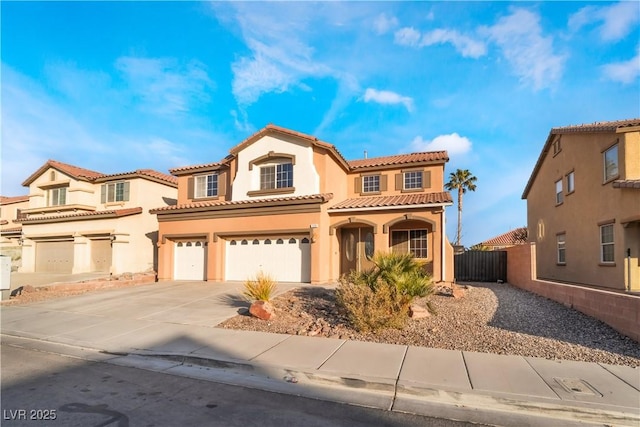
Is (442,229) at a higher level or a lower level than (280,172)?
lower

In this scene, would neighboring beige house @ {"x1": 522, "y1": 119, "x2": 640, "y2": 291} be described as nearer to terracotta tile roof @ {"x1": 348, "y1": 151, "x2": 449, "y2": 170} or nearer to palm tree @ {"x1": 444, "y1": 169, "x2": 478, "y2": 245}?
terracotta tile roof @ {"x1": 348, "y1": 151, "x2": 449, "y2": 170}

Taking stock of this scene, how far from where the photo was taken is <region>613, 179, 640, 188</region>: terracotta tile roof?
1258 centimetres

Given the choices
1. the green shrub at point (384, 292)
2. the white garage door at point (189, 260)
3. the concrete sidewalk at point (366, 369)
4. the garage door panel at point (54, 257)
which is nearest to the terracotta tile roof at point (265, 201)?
the white garage door at point (189, 260)

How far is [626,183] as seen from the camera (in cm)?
1305

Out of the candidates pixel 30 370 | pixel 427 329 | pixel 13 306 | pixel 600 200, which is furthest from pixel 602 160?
pixel 13 306

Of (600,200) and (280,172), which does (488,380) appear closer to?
(600,200)

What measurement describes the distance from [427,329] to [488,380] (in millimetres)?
2965

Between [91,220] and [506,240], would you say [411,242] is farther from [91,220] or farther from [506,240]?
[506,240]

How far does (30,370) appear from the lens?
6.82m

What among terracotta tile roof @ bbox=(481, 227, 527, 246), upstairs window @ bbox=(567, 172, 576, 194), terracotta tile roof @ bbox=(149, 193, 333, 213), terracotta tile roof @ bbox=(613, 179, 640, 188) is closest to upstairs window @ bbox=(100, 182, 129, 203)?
terracotta tile roof @ bbox=(149, 193, 333, 213)

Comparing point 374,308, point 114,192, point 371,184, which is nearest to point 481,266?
point 371,184

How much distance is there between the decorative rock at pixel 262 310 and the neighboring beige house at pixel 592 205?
12605mm

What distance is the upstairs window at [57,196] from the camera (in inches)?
1030

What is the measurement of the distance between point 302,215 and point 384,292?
845cm
